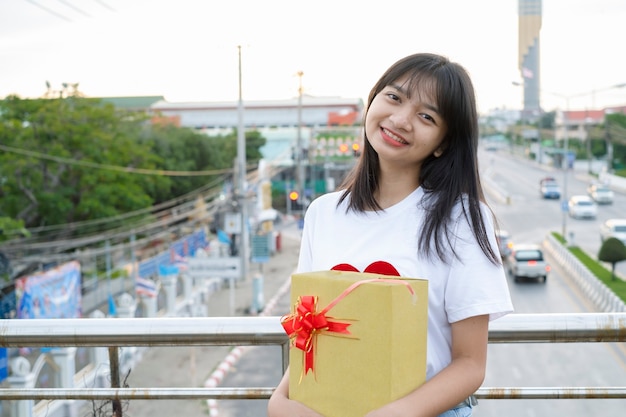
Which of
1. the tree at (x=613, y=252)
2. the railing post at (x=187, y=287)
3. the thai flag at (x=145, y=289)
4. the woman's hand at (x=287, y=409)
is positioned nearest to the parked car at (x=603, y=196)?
the tree at (x=613, y=252)

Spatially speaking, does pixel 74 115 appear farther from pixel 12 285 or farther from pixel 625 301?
pixel 625 301

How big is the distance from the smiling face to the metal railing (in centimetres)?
53

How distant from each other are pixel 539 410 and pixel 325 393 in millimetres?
9342

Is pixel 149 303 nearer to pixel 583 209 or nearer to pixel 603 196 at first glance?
pixel 583 209

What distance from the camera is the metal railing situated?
183 centimetres

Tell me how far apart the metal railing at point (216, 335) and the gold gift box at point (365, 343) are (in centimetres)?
51

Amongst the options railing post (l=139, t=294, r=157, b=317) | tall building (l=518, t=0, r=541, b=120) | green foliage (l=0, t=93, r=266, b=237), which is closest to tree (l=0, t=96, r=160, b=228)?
green foliage (l=0, t=93, r=266, b=237)

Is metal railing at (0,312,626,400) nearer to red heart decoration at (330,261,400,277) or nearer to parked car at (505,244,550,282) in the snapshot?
red heart decoration at (330,261,400,277)

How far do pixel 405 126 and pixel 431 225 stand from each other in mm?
219

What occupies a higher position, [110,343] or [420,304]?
[420,304]

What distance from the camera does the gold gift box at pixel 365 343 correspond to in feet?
4.20

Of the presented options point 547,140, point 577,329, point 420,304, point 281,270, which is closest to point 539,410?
point 577,329

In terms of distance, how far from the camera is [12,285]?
1312 centimetres

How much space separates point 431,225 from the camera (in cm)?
148
